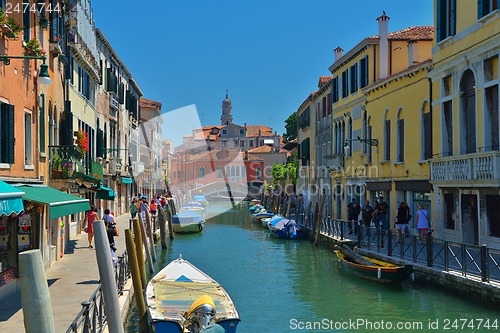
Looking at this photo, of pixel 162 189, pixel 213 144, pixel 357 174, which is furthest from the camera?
pixel 213 144

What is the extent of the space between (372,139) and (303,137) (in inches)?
833

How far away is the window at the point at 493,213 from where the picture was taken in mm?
16391

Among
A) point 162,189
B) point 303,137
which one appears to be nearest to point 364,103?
point 303,137

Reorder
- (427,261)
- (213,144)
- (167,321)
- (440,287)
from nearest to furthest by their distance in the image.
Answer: (167,321)
(440,287)
(427,261)
(213,144)

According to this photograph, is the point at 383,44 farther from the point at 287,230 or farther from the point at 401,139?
the point at 287,230

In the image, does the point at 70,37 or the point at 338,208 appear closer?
the point at 70,37

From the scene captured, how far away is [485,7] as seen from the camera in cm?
1641

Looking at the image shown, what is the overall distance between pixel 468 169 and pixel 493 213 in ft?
4.34

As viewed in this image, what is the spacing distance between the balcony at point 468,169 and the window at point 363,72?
29.7ft

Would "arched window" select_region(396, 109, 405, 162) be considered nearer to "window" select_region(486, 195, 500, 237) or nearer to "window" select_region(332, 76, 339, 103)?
"window" select_region(486, 195, 500, 237)

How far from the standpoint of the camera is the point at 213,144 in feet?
374

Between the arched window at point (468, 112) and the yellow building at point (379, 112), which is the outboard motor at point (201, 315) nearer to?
the arched window at point (468, 112)

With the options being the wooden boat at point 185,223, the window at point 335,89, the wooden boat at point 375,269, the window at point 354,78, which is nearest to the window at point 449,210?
the wooden boat at point 375,269

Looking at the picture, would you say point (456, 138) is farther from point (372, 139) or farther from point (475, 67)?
point (372, 139)
